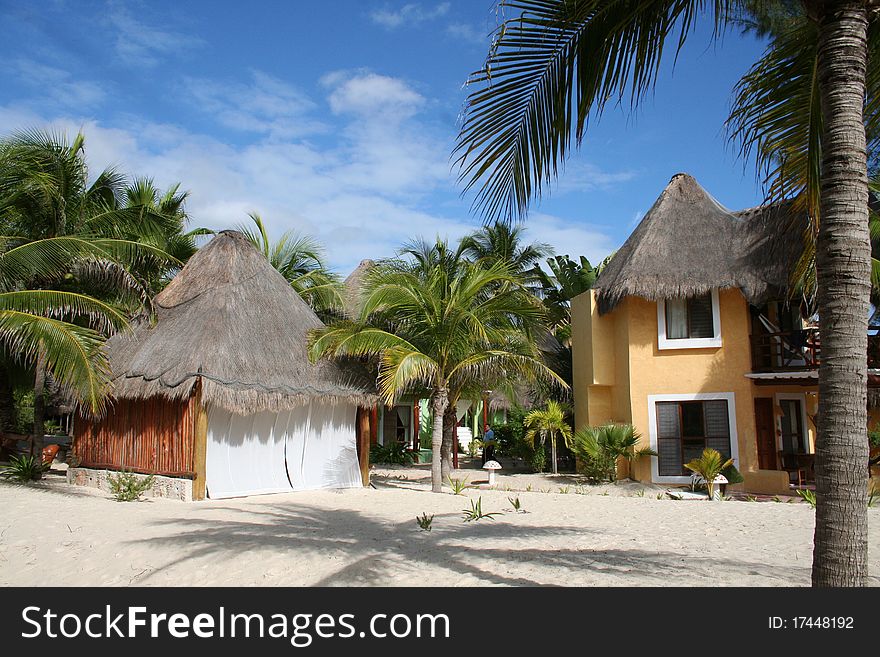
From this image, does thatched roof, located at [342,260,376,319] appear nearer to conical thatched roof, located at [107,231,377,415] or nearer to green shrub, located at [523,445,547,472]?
conical thatched roof, located at [107,231,377,415]

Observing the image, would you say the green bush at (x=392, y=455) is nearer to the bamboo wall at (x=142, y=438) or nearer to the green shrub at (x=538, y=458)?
the green shrub at (x=538, y=458)

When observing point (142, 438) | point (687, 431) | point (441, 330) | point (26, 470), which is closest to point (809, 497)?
point (687, 431)

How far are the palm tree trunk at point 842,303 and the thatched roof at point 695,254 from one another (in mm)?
11378

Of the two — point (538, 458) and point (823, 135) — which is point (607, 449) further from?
point (823, 135)

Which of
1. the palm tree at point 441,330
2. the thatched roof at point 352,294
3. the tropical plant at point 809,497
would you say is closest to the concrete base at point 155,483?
the palm tree at point 441,330

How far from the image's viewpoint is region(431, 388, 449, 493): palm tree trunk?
47.2ft

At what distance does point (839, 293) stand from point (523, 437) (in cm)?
1604

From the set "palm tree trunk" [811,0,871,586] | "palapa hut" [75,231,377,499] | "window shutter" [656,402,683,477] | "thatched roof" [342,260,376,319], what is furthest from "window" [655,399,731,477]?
"palm tree trunk" [811,0,871,586]

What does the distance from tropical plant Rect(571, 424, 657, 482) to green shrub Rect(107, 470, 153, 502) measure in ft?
31.1

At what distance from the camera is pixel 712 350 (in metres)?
16.2

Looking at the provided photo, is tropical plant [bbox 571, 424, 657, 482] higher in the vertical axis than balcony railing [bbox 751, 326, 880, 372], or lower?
lower

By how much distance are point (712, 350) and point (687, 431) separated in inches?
78.6
